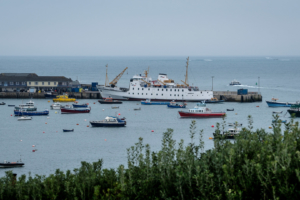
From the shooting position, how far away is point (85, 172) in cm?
1889

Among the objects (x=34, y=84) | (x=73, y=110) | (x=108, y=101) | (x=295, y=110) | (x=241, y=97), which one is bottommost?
(x=73, y=110)

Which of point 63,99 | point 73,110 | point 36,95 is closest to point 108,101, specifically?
point 63,99

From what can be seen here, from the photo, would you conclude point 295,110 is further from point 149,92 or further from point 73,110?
point 73,110

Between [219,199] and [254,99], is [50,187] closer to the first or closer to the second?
[219,199]

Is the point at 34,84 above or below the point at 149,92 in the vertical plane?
above

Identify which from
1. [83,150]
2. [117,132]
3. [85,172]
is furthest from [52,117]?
[85,172]

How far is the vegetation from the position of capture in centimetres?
1554

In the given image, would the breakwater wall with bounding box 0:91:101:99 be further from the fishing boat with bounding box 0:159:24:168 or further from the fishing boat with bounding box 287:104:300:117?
the fishing boat with bounding box 0:159:24:168

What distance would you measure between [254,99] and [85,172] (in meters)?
55.6

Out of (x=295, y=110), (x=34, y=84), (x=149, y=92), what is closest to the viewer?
(x=295, y=110)

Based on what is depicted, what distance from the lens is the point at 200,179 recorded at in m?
15.8

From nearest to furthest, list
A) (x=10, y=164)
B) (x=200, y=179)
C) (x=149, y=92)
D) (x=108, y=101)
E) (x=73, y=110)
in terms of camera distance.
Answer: (x=200, y=179)
(x=10, y=164)
(x=73, y=110)
(x=108, y=101)
(x=149, y=92)

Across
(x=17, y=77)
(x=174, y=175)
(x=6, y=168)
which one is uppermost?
(x=17, y=77)

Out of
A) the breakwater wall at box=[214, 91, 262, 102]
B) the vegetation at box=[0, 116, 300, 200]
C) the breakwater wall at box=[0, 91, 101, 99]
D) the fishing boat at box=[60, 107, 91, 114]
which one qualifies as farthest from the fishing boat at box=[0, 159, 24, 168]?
→ the breakwater wall at box=[214, 91, 262, 102]
